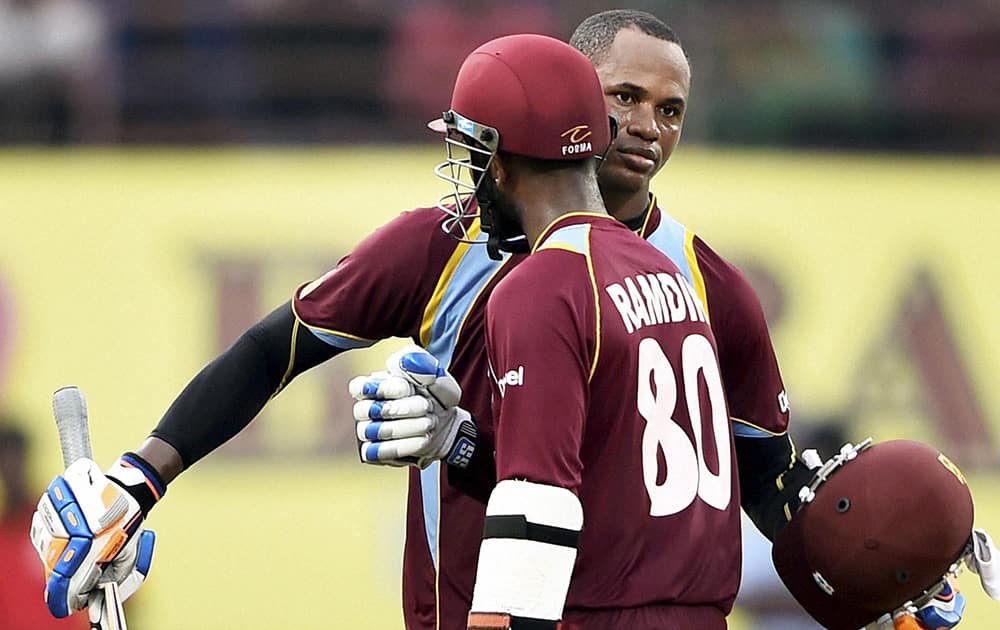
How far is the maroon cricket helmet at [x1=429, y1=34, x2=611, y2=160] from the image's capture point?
12.9 feet

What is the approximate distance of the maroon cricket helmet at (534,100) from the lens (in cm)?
394

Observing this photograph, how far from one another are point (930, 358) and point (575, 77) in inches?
223

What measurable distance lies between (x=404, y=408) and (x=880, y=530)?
3.82ft

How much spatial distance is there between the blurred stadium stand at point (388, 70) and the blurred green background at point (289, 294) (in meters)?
0.59

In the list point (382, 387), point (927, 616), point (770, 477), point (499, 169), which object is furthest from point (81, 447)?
point (927, 616)

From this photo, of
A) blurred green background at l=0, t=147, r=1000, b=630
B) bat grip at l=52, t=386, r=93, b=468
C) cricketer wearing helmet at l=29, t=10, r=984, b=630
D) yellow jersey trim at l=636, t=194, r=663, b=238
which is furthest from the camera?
blurred green background at l=0, t=147, r=1000, b=630

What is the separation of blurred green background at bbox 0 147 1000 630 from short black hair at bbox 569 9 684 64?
4.32m

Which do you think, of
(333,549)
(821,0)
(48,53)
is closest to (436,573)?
(333,549)

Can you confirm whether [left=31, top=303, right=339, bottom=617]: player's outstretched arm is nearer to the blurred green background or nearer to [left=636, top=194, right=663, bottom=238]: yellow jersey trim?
[left=636, top=194, right=663, bottom=238]: yellow jersey trim

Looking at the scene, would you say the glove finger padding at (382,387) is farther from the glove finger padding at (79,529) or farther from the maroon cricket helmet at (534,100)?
the glove finger padding at (79,529)

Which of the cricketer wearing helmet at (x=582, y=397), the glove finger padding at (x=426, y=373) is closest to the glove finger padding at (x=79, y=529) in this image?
the glove finger padding at (x=426, y=373)

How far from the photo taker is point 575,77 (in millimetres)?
4055

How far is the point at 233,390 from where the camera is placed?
454 centimetres

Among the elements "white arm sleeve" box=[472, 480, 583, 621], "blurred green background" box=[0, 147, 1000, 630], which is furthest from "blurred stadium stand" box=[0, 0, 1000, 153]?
"white arm sleeve" box=[472, 480, 583, 621]
